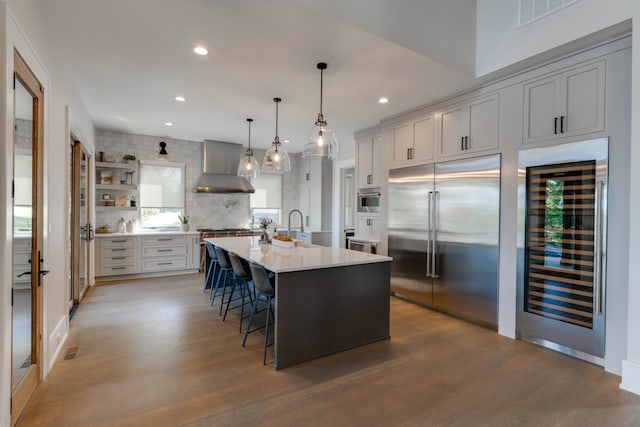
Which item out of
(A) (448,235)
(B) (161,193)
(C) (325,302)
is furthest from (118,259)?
(A) (448,235)

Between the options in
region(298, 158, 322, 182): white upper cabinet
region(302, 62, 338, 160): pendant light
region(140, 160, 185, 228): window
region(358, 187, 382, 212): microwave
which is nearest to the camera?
region(302, 62, 338, 160): pendant light

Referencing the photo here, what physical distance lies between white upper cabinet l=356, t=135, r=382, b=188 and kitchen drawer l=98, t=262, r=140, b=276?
4346 mm

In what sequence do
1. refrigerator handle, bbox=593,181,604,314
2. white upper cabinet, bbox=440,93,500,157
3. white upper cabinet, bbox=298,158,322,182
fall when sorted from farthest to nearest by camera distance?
white upper cabinet, bbox=298,158,322,182
white upper cabinet, bbox=440,93,500,157
refrigerator handle, bbox=593,181,604,314

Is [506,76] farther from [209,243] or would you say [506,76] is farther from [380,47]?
[209,243]

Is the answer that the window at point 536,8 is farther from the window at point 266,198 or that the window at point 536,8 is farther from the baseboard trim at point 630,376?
the window at point 266,198

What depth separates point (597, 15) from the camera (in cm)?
246

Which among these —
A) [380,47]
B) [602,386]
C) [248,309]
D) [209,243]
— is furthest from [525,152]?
[209,243]

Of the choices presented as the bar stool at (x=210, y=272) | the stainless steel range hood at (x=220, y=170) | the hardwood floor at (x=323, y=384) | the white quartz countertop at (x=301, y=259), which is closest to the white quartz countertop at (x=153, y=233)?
the stainless steel range hood at (x=220, y=170)

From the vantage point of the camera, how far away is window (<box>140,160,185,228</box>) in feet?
20.6

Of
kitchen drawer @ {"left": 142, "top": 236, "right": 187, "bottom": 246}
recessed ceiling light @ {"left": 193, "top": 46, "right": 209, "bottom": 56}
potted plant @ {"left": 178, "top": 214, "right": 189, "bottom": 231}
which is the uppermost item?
recessed ceiling light @ {"left": 193, "top": 46, "right": 209, "bottom": 56}

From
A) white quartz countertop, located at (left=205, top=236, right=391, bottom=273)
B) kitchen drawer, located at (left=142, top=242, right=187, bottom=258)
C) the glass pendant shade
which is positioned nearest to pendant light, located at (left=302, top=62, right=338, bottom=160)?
the glass pendant shade

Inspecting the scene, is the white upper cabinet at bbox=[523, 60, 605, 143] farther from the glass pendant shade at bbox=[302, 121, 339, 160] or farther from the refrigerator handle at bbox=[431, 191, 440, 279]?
the glass pendant shade at bbox=[302, 121, 339, 160]

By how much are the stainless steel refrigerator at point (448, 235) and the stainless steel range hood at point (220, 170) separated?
3537 millimetres

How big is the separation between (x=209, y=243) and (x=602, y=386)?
4555 mm
